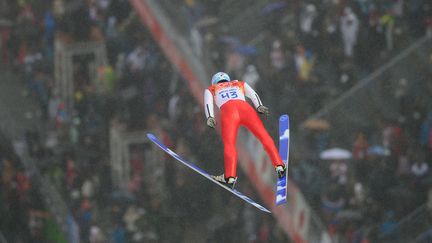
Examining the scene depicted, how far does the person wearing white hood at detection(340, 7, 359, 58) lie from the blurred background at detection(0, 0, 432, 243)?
2cm

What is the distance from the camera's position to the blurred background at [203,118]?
19125 mm

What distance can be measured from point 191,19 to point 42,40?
3.58 m

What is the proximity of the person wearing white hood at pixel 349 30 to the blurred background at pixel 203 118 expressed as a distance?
2 cm

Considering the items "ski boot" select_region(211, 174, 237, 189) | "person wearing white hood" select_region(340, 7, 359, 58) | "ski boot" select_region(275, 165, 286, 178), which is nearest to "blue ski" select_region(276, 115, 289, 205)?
"ski boot" select_region(275, 165, 286, 178)

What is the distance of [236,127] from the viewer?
1358cm

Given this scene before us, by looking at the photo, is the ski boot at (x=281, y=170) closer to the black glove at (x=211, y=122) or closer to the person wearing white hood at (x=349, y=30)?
the black glove at (x=211, y=122)

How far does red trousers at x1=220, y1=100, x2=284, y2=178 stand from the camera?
13.4m

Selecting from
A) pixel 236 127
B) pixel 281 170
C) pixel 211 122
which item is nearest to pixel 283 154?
pixel 281 170

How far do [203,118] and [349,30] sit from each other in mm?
3223

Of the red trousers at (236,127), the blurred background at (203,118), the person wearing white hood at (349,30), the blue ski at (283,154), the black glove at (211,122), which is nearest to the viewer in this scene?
the black glove at (211,122)

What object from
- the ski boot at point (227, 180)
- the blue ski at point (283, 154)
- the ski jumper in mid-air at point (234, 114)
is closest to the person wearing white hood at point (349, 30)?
the blue ski at point (283, 154)

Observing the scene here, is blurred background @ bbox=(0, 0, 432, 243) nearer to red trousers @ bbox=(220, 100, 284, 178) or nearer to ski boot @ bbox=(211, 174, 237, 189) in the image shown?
red trousers @ bbox=(220, 100, 284, 178)

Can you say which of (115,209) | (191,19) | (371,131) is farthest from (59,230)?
(371,131)

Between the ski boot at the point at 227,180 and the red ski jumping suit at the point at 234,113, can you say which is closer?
the ski boot at the point at 227,180
